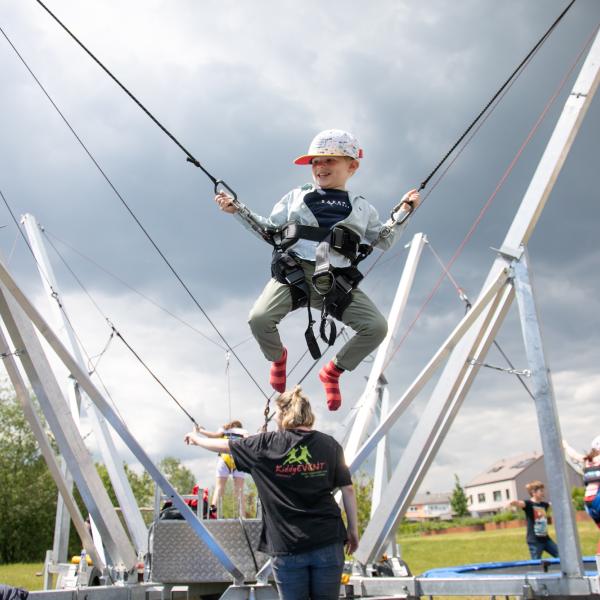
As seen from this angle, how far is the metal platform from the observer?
4.39 meters

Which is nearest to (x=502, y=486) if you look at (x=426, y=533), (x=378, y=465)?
(x=426, y=533)

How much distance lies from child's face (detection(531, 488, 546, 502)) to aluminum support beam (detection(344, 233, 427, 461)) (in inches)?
101

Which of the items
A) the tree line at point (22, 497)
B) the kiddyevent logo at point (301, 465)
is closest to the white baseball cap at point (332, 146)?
the kiddyevent logo at point (301, 465)

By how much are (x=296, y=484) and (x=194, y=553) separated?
5.31 feet

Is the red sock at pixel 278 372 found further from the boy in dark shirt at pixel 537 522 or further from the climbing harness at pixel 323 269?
the boy in dark shirt at pixel 537 522

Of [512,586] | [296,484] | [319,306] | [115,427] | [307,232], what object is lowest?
[512,586]

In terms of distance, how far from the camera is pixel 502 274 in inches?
190

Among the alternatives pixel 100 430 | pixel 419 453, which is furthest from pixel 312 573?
pixel 100 430

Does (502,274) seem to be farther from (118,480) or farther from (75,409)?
(75,409)

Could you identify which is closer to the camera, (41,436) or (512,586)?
(512,586)

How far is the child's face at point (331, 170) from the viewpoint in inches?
167

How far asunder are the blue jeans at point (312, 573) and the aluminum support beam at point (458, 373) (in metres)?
1.76

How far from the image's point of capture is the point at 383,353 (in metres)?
7.12

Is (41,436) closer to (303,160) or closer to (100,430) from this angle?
(100,430)
